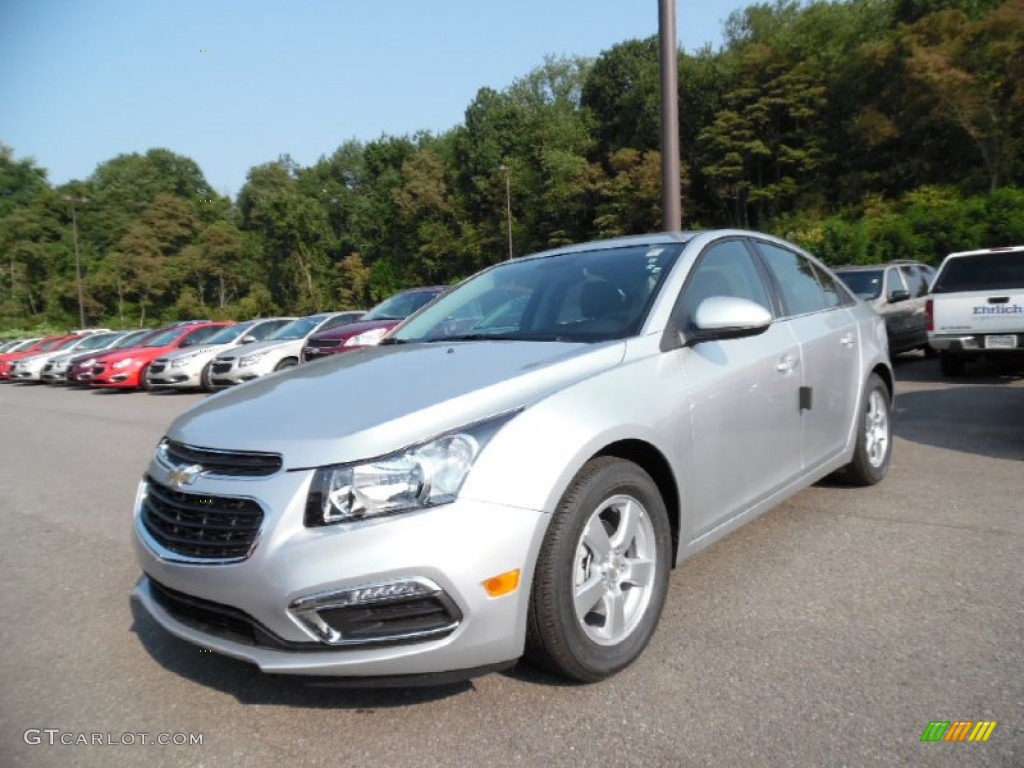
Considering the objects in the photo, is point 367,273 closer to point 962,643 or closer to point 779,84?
point 779,84

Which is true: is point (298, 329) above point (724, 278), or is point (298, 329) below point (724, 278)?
below

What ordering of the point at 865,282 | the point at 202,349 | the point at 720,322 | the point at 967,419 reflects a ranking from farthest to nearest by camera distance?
1. the point at 202,349
2. the point at 865,282
3. the point at 967,419
4. the point at 720,322

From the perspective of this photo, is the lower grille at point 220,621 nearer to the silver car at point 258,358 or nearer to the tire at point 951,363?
the tire at point 951,363

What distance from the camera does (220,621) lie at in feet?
7.36

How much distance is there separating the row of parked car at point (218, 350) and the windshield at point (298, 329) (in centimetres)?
2

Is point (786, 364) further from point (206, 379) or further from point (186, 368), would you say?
point (186, 368)

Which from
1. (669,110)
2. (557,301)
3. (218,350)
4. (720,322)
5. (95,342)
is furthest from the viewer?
(95,342)

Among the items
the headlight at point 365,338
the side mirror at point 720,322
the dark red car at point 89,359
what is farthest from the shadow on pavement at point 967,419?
the dark red car at point 89,359

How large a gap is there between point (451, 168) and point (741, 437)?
6521cm

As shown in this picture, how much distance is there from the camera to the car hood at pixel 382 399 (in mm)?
2166

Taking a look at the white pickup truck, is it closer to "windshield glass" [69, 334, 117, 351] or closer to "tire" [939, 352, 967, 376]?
"tire" [939, 352, 967, 376]

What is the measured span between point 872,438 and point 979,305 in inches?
207

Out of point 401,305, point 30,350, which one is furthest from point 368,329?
point 30,350

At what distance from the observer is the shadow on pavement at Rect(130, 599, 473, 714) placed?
7.77ft
